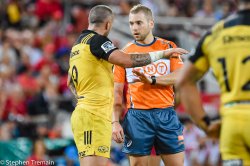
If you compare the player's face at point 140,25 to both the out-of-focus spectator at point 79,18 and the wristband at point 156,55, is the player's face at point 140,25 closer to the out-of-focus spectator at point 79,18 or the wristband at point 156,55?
the wristband at point 156,55

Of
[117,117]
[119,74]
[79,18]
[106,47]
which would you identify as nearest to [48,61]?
[79,18]

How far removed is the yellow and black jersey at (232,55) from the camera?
240 inches

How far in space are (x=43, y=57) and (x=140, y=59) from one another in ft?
33.4

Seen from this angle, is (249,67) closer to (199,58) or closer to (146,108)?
(199,58)

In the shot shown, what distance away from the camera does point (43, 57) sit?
18922mm

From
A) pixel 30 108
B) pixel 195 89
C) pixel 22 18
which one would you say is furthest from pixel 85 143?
pixel 22 18

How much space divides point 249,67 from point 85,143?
3.39 m

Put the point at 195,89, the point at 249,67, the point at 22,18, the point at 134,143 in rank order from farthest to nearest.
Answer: the point at 22,18, the point at 134,143, the point at 195,89, the point at 249,67

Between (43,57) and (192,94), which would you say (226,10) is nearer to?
(43,57)

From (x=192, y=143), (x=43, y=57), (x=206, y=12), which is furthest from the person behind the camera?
(x=206, y=12)

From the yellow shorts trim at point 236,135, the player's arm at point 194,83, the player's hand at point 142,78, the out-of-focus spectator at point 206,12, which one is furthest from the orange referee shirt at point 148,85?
the out-of-focus spectator at point 206,12

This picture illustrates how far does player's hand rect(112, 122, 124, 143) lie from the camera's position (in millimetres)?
9398

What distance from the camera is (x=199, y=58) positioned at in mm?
6379

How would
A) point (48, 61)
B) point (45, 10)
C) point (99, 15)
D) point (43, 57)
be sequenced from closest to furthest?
1. point (99, 15)
2. point (48, 61)
3. point (43, 57)
4. point (45, 10)
